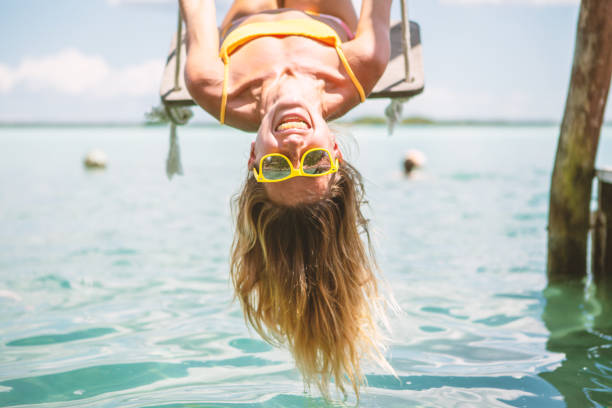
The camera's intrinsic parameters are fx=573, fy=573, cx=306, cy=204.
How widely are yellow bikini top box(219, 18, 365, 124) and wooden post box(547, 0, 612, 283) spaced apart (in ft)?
8.21

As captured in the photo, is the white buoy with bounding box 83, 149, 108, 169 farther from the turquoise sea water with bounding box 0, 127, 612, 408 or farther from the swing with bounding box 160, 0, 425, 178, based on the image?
the swing with bounding box 160, 0, 425, 178

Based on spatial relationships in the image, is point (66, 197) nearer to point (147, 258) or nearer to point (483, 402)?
point (147, 258)

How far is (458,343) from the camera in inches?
158

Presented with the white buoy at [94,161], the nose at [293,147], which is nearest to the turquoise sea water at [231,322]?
the nose at [293,147]

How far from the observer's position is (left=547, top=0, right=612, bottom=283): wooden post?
4.39 metres

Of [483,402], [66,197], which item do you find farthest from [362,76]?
[66,197]

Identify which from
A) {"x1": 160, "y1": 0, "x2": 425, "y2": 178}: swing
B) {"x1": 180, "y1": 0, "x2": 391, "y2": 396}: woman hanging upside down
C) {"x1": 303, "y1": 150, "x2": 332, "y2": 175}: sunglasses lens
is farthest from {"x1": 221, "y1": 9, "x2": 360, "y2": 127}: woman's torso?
{"x1": 160, "y1": 0, "x2": 425, "y2": 178}: swing

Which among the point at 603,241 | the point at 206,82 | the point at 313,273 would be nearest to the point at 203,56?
the point at 206,82

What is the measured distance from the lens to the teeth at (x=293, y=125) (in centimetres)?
238

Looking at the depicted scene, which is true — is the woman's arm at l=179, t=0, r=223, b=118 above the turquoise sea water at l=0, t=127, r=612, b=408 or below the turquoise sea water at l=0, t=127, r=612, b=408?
above

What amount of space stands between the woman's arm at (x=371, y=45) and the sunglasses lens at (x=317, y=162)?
68cm

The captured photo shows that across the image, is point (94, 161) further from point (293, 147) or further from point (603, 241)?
point (293, 147)

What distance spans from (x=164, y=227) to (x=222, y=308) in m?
4.46

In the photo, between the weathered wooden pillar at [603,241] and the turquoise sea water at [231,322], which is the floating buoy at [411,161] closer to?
the turquoise sea water at [231,322]
